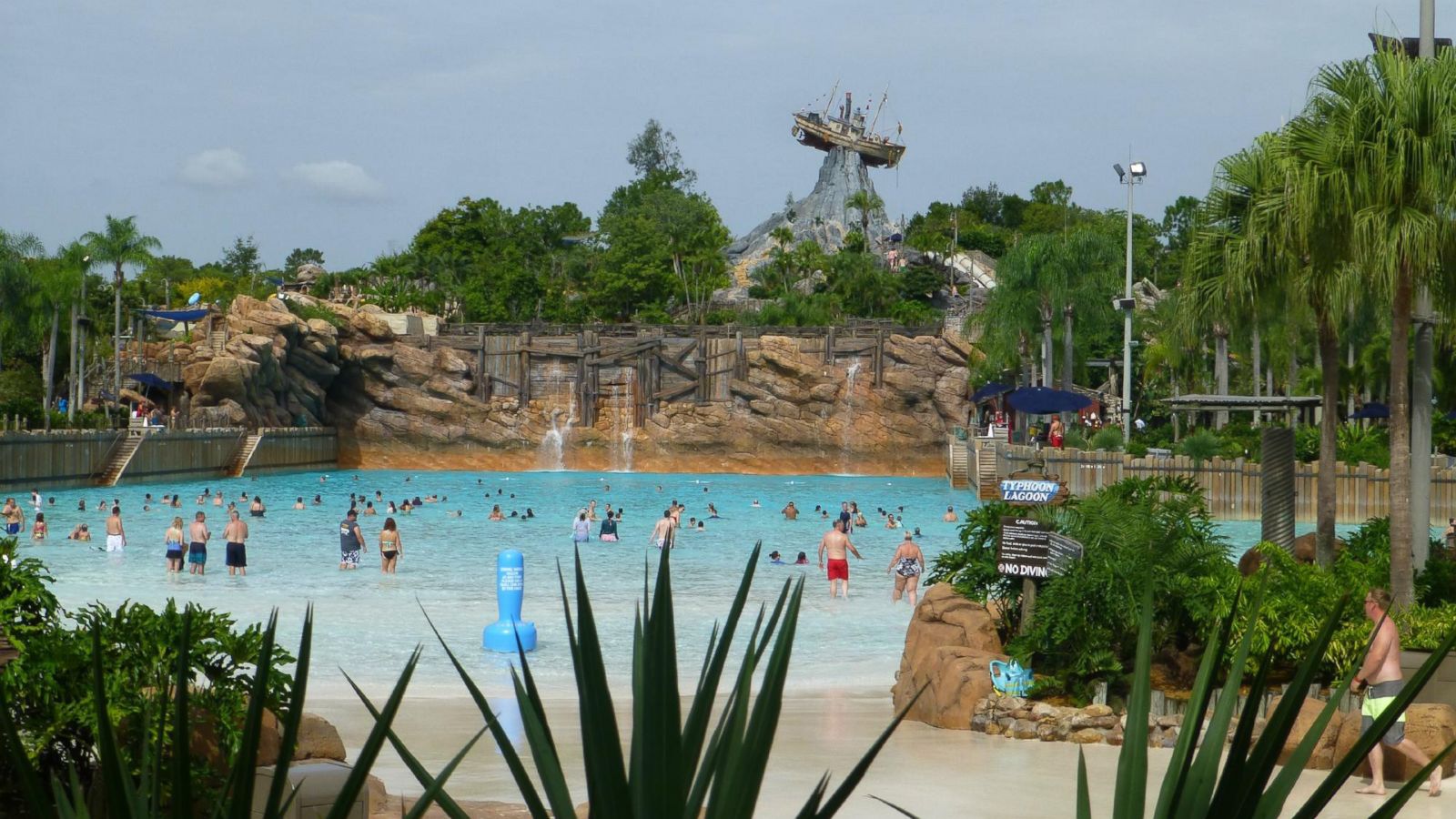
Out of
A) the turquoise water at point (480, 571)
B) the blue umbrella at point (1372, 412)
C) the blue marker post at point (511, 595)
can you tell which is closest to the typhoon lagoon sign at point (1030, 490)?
the turquoise water at point (480, 571)

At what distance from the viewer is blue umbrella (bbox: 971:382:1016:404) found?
2296 inches

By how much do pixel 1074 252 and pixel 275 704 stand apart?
43603 mm

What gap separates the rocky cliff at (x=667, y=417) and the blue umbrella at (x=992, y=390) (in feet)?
7.40

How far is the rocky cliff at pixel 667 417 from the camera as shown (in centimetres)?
6300

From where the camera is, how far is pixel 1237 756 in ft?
5.74

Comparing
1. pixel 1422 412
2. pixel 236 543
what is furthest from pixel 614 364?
pixel 1422 412

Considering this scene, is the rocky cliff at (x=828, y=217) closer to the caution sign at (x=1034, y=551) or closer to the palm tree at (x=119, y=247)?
the palm tree at (x=119, y=247)

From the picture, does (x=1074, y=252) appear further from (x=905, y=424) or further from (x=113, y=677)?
(x=113, y=677)

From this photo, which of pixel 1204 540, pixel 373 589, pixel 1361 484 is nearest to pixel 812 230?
pixel 1361 484

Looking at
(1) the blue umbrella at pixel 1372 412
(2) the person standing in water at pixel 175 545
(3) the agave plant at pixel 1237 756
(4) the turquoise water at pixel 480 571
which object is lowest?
(4) the turquoise water at pixel 480 571

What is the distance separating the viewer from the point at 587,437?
64.9 m

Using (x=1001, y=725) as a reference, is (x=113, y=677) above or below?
above

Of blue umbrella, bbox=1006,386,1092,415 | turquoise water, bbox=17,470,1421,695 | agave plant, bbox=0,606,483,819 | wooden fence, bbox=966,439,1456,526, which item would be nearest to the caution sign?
turquoise water, bbox=17,470,1421,695

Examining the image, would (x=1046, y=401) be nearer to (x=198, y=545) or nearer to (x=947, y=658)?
(x=198, y=545)
